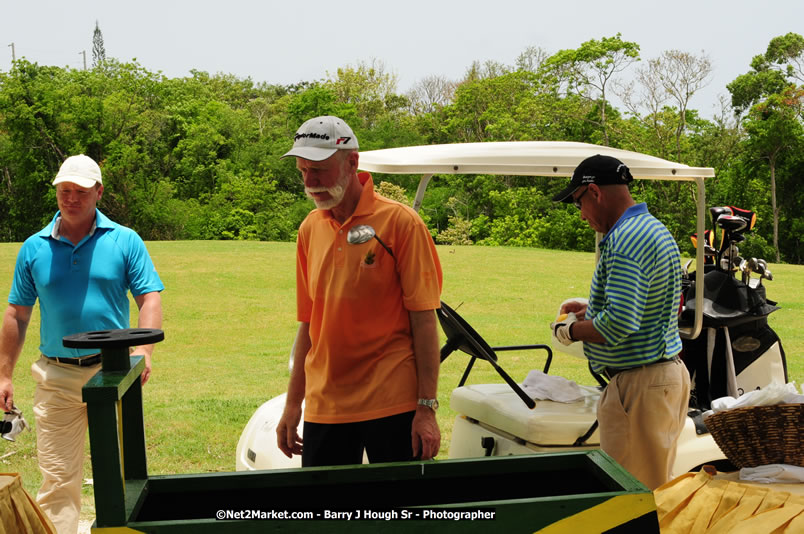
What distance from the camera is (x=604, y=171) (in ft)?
11.2

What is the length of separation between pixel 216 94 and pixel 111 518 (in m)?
61.5

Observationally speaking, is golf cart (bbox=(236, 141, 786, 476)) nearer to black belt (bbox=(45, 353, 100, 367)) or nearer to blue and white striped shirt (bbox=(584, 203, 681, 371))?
blue and white striped shirt (bbox=(584, 203, 681, 371))

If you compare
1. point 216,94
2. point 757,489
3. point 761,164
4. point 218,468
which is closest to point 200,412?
point 218,468

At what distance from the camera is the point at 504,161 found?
12.4 ft

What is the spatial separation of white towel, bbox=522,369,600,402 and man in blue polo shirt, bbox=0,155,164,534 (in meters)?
1.83

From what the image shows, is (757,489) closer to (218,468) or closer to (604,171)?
(604,171)

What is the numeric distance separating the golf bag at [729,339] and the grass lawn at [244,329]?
126 cm

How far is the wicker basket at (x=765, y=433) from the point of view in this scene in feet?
9.22

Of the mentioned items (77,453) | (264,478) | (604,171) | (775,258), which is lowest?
(775,258)

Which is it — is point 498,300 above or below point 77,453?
below

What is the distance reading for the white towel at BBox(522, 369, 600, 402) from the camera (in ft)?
12.7

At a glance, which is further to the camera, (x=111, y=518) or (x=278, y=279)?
(x=278, y=279)

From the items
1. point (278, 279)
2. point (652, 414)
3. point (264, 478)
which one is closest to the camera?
point (264, 478)

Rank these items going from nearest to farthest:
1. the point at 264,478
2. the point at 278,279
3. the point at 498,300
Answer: the point at 264,478, the point at 498,300, the point at 278,279
